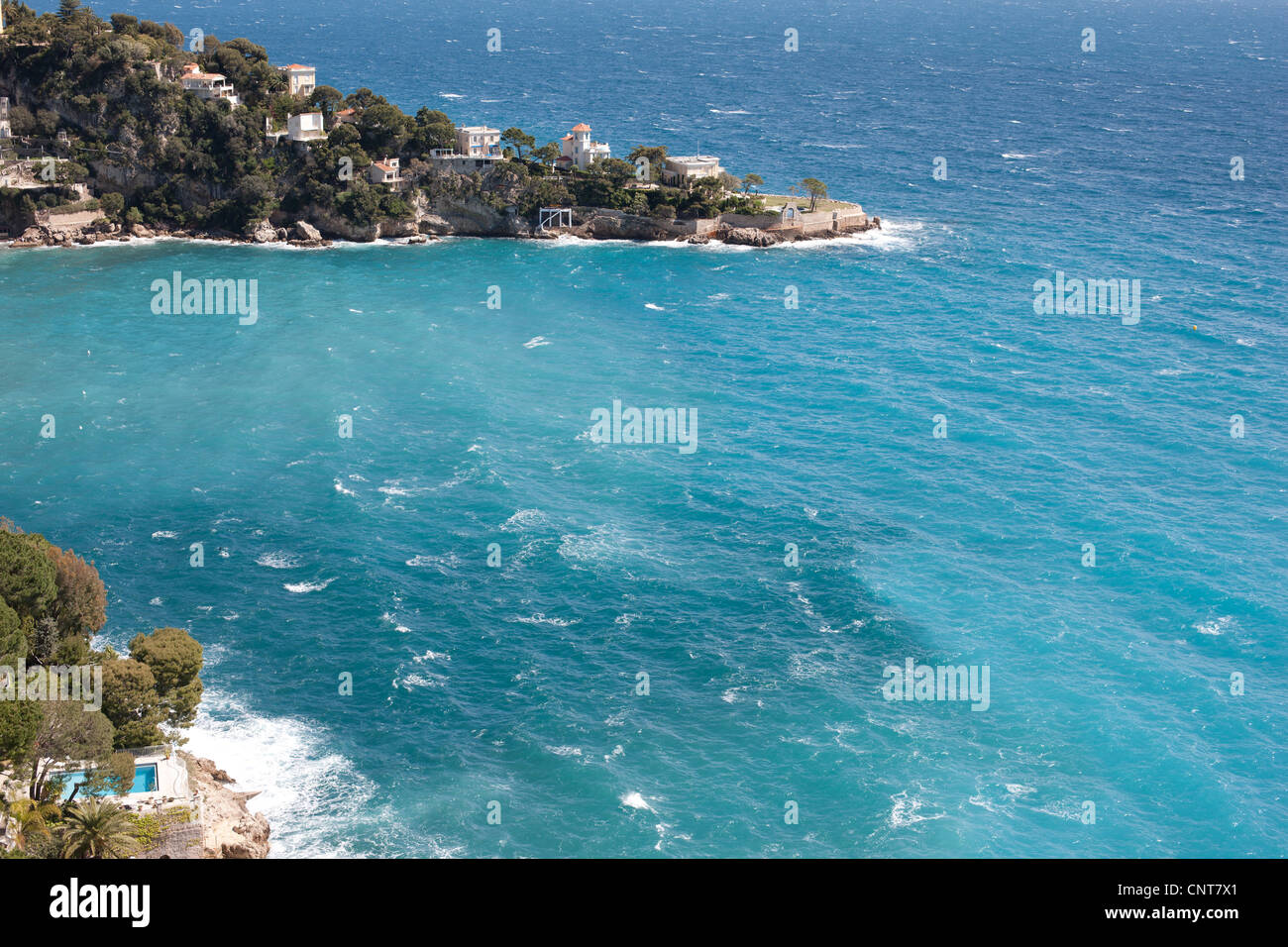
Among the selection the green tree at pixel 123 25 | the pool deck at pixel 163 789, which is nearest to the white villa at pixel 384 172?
the green tree at pixel 123 25

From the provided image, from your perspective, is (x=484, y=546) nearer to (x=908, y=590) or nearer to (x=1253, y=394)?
(x=908, y=590)

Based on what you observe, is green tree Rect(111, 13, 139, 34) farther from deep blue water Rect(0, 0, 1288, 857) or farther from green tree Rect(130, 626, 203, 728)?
green tree Rect(130, 626, 203, 728)

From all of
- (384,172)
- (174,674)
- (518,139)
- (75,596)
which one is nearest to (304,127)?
(384,172)

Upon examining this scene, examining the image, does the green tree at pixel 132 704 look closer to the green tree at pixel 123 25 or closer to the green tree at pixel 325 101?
the green tree at pixel 325 101

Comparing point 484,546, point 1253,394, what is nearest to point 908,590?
point 484,546

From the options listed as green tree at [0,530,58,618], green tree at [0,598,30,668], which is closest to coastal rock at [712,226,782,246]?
green tree at [0,530,58,618]
